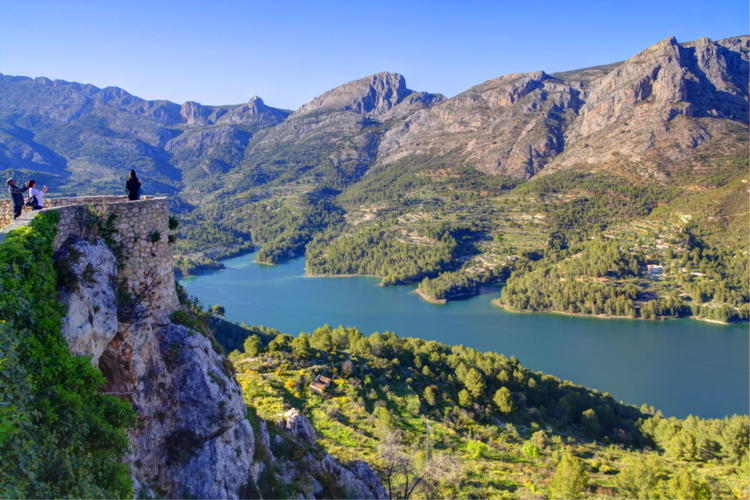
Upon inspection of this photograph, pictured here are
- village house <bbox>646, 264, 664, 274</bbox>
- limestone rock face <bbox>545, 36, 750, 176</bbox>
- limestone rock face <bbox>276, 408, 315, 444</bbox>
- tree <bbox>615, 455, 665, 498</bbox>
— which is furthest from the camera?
limestone rock face <bbox>545, 36, 750, 176</bbox>

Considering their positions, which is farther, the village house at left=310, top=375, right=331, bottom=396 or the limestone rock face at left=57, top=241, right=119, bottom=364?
the village house at left=310, top=375, right=331, bottom=396

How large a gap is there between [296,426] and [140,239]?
6980mm

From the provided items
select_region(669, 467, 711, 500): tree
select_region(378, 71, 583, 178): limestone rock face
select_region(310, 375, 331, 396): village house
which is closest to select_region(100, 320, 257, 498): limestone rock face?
select_region(310, 375, 331, 396): village house

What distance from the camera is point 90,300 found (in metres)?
5.91

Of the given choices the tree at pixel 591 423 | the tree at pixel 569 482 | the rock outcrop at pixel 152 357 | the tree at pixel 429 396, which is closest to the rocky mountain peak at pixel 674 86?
the tree at pixel 591 423

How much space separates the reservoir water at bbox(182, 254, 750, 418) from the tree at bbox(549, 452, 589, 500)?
2689 centimetres

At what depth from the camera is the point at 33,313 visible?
4.80m

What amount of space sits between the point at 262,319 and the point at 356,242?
42259mm

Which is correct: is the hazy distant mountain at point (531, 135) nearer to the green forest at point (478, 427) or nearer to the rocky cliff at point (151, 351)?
the green forest at point (478, 427)

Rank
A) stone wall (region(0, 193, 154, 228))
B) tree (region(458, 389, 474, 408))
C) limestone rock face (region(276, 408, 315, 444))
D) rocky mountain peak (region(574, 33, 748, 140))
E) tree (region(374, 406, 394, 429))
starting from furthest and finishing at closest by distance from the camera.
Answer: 1. rocky mountain peak (region(574, 33, 748, 140))
2. tree (region(458, 389, 474, 408))
3. tree (region(374, 406, 394, 429))
4. limestone rock face (region(276, 408, 315, 444))
5. stone wall (region(0, 193, 154, 228))

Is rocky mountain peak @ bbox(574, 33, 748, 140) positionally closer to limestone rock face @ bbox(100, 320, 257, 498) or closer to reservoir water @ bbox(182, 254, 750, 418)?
reservoir water @ bbox(182, 254, 750, 418)

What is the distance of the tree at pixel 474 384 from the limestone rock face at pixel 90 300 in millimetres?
21755

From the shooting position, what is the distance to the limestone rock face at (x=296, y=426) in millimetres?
11555

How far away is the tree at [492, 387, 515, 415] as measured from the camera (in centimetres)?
2431
